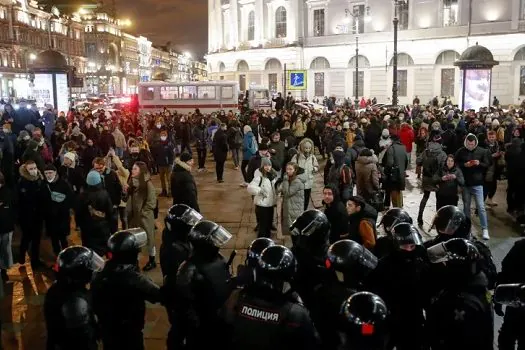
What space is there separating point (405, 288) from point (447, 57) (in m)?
47.7

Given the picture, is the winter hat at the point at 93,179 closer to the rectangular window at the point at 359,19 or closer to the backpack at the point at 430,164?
the backpack at the point at 430,164

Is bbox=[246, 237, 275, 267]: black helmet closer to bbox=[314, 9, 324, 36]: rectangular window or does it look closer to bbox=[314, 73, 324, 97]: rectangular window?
bbox=[314, 73, 324, 97]: rectangular window

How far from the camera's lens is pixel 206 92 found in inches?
1335

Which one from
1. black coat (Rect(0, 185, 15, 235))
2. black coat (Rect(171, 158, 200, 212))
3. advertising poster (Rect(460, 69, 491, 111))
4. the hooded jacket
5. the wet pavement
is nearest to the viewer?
the wet pavement

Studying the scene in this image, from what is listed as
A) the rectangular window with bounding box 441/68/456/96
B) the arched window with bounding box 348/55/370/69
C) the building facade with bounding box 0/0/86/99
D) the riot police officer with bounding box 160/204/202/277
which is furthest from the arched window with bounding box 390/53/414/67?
the riot police officer with bounding box 160/204/202/277

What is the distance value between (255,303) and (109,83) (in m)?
119

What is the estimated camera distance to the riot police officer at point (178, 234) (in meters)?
5.06

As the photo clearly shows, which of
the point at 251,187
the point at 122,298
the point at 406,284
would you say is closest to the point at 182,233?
the point at 122,298

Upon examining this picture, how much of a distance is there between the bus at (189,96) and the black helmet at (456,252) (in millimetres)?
30258

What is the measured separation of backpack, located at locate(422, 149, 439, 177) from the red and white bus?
24.1m

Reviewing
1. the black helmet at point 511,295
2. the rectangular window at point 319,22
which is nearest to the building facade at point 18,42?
the rectangular window at point 319,22

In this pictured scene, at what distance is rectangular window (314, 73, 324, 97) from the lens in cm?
5584

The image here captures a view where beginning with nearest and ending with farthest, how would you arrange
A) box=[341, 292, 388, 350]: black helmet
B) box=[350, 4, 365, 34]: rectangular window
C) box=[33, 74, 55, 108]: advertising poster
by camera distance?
box=[341, 292, 388, 350]: black helmet → box=[33, 74, 55, 108]: advertising poster → box=[350, 4, 365, 34]: rectangular window

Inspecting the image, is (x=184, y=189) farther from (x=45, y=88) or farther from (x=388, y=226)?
(x=45, y=88)
